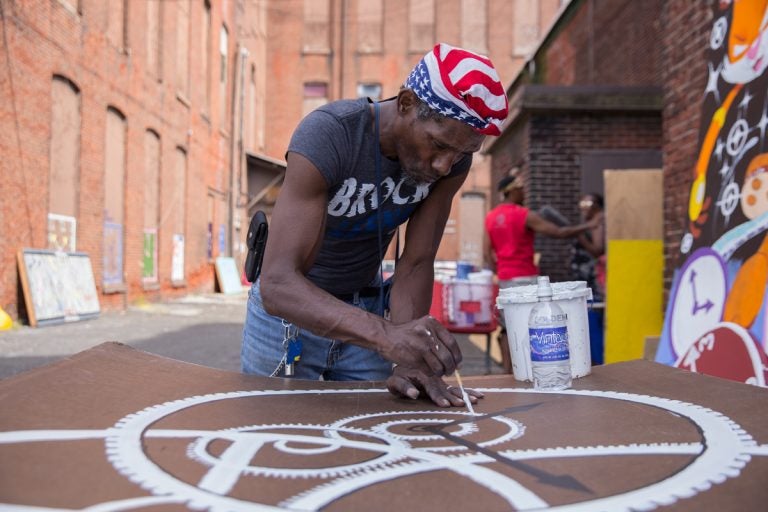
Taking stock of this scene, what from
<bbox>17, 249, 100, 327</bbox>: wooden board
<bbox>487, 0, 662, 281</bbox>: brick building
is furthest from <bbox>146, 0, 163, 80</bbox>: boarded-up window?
<bbox>487, 0, 662, 281</bbox>: brick building

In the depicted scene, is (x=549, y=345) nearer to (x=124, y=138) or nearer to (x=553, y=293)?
(x=553, y=293)

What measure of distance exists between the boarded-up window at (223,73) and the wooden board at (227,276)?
4507mm

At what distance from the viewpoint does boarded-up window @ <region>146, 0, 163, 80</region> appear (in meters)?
15.4

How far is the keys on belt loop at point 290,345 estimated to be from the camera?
2342 mm

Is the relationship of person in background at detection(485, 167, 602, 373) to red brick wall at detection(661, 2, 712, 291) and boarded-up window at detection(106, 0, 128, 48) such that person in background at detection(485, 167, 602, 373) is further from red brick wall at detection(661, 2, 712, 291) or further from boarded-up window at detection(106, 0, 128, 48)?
boarded-up window at detection(106, 0, 128, 48)

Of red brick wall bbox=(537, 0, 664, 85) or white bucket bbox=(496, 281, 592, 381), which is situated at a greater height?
red brick wall bbox=(537, 0, 664, 85)

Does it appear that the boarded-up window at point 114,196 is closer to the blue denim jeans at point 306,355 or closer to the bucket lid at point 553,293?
the blue denim jeans at point 306,355

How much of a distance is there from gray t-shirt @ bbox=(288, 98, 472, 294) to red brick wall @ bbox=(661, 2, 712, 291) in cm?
272

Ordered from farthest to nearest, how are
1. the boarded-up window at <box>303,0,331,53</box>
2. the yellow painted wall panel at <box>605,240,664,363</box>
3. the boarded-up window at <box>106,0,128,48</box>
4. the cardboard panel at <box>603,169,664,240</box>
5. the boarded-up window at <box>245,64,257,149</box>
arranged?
the boarded-up window at <box>303,0,331,53</box>
the boarded-up window at <box>245,64,257,149</box>
the boarded-up window at <box>106,0,128,48</box>
the cardboard panel at <box>603,169,664,240</box>
the yellow painted wall panel at <box>605,240,664,363</box>

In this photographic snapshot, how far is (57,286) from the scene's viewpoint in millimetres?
10953

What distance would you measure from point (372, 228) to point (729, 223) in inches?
91.6

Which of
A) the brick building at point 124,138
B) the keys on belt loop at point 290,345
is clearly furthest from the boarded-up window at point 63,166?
the keys on belt loop at point 290,345

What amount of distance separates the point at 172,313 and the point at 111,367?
39.7 feet

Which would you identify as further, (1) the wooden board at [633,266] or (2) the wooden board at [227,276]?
(2) the wooden board at [227,276]
